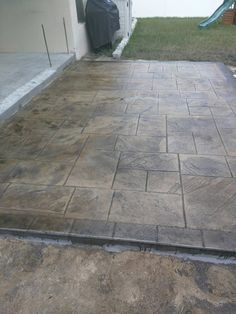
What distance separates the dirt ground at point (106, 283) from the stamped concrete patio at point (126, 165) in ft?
0.45

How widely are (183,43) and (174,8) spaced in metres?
7.20

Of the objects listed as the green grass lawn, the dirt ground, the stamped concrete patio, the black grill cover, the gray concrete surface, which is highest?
the black grill cover

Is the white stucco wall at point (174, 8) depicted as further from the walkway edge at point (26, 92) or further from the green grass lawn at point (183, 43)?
the walkway edge at point (26, 92)

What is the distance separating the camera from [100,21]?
6398 mm

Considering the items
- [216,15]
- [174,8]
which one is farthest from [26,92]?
[174,8]

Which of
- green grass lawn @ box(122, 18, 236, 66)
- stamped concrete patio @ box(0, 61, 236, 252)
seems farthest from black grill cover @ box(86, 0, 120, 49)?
stamped concrete patio @ box(0, 61, 236, 252)

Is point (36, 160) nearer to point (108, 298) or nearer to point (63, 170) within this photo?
point (63, 170)

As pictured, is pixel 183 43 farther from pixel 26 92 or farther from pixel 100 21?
pixel 26 92

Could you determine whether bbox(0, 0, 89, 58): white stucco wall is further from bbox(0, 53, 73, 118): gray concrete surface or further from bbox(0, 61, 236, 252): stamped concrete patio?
bbox(0, 61, 236, 252): stamped concrete patio

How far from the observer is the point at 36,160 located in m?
2.70

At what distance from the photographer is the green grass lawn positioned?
6277 mm

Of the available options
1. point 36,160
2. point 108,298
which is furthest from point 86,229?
point 36,160

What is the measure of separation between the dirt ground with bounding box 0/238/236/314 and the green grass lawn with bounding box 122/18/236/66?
5.21 m

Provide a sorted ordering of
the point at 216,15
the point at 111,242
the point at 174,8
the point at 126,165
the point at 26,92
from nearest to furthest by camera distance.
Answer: the point at 111,242 → the point at 126,165 → the point at 26,92 → the point at 216,15 → the point at 174,8
